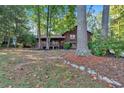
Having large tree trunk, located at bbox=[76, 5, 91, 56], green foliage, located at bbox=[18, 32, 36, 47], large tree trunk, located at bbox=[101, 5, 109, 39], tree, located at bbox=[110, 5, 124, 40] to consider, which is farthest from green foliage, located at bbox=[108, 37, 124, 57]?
green foliage, located at bbox=[18, 32, 36, 47]

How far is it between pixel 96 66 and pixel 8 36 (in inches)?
639

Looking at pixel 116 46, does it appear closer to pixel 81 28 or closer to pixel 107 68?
pixel 81 28

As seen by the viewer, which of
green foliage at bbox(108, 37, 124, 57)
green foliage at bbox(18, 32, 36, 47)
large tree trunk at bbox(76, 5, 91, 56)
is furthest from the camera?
green foliage at bbox(18, 32, 36, 47)

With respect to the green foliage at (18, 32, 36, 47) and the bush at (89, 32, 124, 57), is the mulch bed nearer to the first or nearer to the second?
the bush at (89, 32, 124, 57)

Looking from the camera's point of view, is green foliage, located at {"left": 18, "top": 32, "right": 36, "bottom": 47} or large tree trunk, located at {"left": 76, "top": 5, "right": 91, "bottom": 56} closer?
large tree trunk, located at {"left": 76, "top": 5, "right": 91, "bottom": 56}

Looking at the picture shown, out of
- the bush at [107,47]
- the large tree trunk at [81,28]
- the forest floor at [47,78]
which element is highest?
the large tree trunk at [81,28]

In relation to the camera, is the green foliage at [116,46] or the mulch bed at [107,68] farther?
the green foliage at [116,46]

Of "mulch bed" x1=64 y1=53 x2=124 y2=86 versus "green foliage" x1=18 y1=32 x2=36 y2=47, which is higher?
"green foliage" x1=18 y1=32 x2=36 y2=47

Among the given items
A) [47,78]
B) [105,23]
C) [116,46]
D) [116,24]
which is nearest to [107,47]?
[116,46]

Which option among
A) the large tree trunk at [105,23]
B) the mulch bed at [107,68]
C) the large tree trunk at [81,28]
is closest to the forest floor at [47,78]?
the mulch bed at [107,68]

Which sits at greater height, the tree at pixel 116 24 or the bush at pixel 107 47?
the tree at pixel 116 24

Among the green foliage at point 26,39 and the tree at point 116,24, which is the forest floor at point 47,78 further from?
the green foliage at point 26,39
